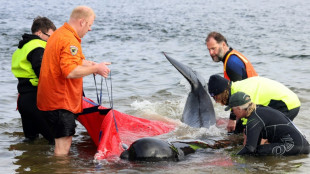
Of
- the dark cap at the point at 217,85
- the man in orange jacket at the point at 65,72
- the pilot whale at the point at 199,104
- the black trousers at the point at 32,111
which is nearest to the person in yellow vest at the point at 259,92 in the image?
the dark cap at the point at 217,85

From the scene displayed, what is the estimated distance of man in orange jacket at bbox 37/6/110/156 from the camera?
651 cm

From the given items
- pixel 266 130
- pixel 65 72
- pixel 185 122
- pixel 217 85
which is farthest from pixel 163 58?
pixel 65 72

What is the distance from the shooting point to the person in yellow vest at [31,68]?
7.70m

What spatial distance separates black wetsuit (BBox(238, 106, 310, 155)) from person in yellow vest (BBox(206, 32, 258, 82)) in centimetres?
106

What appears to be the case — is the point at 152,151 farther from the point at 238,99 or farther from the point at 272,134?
the point at 272,134

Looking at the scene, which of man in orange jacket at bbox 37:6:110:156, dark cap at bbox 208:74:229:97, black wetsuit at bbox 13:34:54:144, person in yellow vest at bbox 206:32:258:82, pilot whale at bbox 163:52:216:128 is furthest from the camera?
pilot whale at bbox 163:52:216:128

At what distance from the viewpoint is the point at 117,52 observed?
65.8 ft

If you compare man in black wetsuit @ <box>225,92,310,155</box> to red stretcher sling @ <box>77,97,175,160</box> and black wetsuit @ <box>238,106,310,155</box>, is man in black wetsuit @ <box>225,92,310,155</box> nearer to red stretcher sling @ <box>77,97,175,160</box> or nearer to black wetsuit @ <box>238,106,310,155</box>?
black wetsuit @ <box>238,106,310,155</box>

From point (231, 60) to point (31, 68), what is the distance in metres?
3.26

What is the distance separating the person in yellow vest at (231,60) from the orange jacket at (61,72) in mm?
2590

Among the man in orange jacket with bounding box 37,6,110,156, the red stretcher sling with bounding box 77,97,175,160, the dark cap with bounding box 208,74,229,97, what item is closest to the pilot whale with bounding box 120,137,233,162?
the red stretcher sling with bounding box 77,97,175,160

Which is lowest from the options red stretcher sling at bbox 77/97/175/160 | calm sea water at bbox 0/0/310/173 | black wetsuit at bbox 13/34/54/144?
calm sea water at bbox 0/0/310/173

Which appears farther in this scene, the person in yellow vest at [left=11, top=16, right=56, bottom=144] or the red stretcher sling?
the person in yellow vest at [left=11, top=16, right=56, bottom=144]

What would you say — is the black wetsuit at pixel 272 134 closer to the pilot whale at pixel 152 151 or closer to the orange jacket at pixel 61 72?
the pilot whale at pixel 152 151
